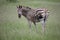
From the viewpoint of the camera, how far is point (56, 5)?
206 centimetres

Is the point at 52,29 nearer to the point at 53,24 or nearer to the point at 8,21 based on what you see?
the point at 53,24

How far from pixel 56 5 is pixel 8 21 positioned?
0.55 meters

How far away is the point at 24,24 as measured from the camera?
82.1 inches

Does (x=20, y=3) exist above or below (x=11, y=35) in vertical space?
above

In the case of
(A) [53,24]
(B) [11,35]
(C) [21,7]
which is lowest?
(B) [11,35]

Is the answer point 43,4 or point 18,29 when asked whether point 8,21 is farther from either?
point 43,4

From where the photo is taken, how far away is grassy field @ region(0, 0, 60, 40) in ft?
6.63

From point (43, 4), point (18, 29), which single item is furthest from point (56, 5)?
point (18, 29)

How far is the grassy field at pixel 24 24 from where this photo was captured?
202 centimetres

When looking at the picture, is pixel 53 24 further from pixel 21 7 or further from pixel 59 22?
pixel 21 7

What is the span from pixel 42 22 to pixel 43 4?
7.7 inches

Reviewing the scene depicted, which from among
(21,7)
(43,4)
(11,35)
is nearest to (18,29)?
(11,35)

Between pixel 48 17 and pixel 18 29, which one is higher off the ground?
pixel 48 17

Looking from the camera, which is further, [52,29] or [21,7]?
[21,7]
